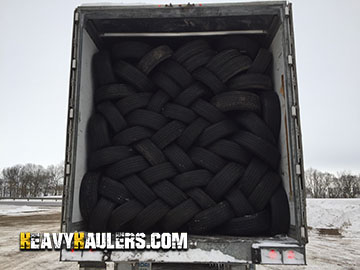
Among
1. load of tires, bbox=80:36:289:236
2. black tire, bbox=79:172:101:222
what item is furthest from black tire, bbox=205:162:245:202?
black tire, bbox=79:172:101:222

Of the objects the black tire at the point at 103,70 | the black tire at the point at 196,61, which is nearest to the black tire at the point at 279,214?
the black tire at the point at 196,61

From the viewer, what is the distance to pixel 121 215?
156 centimetres

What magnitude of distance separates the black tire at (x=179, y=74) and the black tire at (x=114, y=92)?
246 millimetres

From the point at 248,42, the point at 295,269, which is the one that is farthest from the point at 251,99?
the point at 295,269

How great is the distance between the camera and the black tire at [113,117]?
1764 mm

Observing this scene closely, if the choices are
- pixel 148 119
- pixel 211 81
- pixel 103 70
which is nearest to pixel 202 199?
pixel 148 119

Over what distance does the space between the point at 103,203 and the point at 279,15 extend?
1.35 meters

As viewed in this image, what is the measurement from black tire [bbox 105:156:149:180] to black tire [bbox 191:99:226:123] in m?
A: 0.41

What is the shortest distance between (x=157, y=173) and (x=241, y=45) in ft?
3.09

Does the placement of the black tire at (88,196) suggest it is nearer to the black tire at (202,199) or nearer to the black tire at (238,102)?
the black tire at (202,199)

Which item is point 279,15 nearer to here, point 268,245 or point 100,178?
point 268,245

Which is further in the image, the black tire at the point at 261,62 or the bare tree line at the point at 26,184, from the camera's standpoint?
the bare tree line at the point at 26,184

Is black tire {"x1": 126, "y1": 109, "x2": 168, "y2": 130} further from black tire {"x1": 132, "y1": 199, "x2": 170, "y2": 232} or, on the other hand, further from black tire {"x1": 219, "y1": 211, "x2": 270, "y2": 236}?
black tire {"x1": 219, "y1": 211, "x2": 270, "y2": 236}

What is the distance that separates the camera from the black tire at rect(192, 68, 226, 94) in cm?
178
